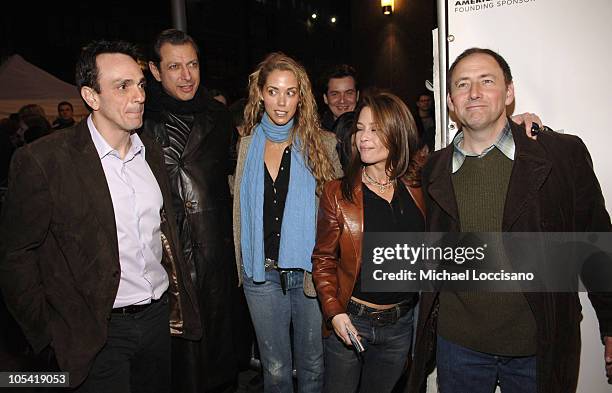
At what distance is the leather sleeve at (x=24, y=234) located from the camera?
Result: 6.98 ft

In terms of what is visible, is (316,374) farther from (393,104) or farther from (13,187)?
(13,187)

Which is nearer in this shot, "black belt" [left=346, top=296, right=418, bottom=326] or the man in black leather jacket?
"black belt" [left=346, top=296, right=418, bottom=326]

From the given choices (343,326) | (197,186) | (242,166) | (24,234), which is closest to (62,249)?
(24,234)

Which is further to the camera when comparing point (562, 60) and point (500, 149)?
point (562, 60)

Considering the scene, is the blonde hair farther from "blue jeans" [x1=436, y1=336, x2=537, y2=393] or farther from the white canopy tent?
the white canopy tent

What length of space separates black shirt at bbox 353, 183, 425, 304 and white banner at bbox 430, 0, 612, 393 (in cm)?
87

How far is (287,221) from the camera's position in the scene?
285cm

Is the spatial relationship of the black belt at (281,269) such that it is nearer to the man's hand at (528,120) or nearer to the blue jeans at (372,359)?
the blue jeans at (372,359)

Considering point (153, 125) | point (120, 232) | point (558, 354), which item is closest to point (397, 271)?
point (558, 354)

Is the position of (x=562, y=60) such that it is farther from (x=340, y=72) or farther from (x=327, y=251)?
(x=340, y=72)

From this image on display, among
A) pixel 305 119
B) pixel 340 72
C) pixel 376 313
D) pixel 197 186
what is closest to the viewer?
pixel 376 313

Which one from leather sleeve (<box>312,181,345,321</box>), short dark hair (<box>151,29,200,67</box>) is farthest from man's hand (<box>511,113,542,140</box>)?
short dark hair (<box>151,29,200,67</box>)

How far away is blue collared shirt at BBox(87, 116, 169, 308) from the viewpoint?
2395 millimetres

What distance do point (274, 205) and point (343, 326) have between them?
94 centimetres
